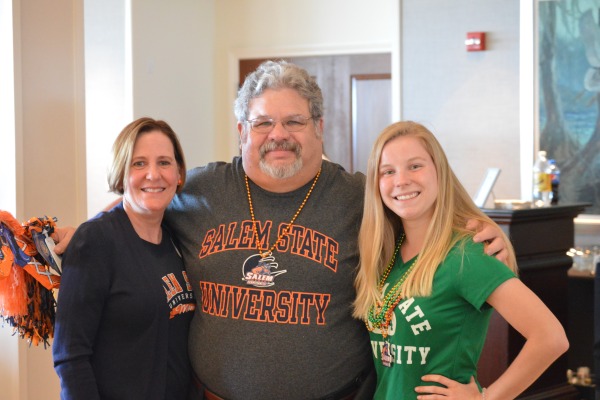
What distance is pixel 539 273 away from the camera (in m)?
3.98

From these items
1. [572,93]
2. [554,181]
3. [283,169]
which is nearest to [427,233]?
[283,169]

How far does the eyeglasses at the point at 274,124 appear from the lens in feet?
7.39

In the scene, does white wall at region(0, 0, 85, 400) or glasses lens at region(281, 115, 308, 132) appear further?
white wall at region(0, 0, 85, 400)

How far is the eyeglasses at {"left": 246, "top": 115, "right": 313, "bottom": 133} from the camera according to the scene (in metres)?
2.25

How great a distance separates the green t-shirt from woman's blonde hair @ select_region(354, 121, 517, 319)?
0.11 ft

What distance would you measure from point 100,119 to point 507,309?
4.45 meters

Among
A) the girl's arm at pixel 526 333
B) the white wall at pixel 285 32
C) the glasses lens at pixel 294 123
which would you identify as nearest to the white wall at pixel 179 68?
the white wall at pixel 285 32

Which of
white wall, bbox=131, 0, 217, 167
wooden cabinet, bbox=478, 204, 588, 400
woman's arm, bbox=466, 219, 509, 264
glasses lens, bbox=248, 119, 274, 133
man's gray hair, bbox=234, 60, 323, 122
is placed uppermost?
white wall, bbox=131, 0, 217, 167

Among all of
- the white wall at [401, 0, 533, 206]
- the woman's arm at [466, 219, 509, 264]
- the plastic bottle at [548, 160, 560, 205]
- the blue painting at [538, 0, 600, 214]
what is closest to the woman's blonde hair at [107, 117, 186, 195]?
A: the woman's arm at [466, 219, 509, 264]

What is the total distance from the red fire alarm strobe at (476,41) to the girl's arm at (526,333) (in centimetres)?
428

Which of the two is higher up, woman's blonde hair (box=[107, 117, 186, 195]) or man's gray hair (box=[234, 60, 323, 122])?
man's gray hair (box=[234, 60, 323, 122])

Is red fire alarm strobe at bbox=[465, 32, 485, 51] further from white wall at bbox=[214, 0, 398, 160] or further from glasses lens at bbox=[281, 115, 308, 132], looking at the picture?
glasses lens at bbox=[281, 115, 308, 132]

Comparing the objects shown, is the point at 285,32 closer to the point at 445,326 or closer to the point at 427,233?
the point at 427,233

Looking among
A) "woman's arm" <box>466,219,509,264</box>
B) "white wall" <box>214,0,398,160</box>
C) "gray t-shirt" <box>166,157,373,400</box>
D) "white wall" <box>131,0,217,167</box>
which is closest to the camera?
"woman's arm" <box>466,219,509,264</box>
